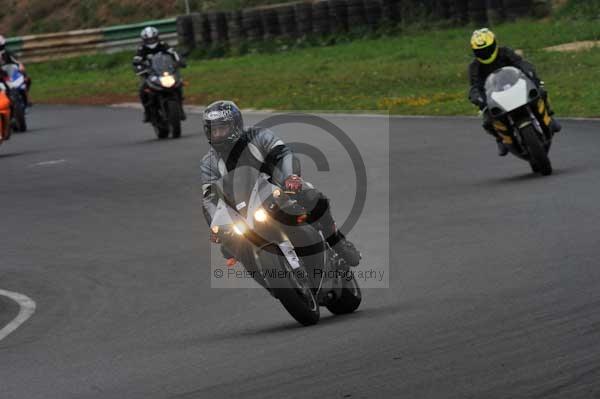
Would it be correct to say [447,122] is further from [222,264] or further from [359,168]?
[222,264]

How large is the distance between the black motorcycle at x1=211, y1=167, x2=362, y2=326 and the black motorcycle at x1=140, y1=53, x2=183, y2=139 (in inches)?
576

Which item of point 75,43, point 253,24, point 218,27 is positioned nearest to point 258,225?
point 253,24

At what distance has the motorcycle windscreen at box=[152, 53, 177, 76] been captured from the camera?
79.6 ft

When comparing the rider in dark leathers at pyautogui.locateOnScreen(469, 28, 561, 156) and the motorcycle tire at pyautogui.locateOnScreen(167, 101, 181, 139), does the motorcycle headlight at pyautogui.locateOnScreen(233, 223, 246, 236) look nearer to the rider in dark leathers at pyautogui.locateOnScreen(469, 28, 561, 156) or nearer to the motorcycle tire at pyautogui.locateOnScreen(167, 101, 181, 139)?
the rider in dark leathers at pyautogui.locateOnScreen(469, 28, 561, 156)

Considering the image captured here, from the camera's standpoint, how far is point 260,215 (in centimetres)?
905

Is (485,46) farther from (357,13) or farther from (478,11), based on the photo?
(357,13)

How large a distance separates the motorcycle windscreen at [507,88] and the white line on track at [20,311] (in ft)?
18.6

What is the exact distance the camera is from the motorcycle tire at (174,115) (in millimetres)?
23766

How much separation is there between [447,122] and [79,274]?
1015cm

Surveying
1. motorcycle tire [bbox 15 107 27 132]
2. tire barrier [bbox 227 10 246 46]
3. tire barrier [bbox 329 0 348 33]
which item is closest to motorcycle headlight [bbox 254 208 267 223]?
motorcycle tire [bbox 15 107 27 132]

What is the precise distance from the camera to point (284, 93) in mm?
30172

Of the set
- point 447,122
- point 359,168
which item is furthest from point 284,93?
point 359,168

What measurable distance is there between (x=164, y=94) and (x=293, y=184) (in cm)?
1544

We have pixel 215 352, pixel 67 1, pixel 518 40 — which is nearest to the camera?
pixel 215 352
